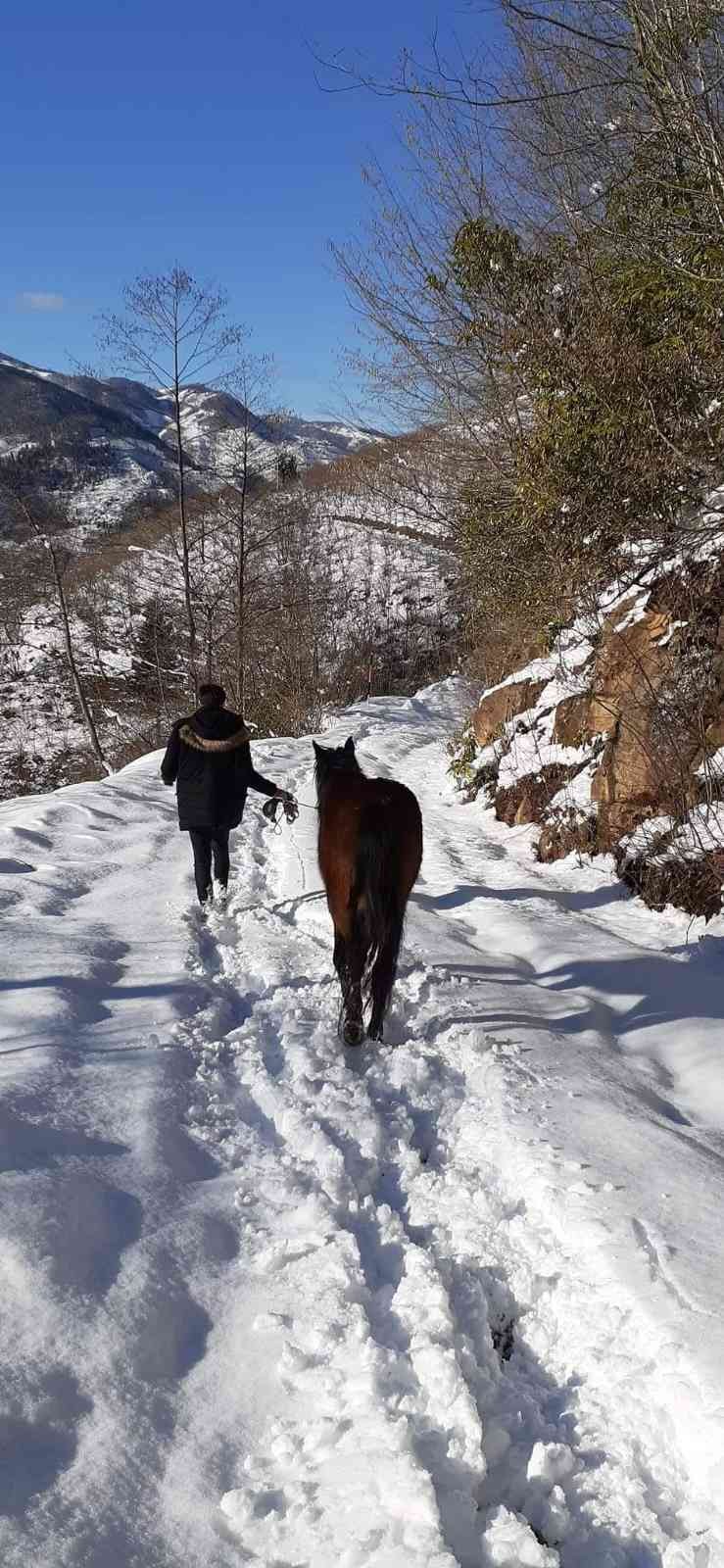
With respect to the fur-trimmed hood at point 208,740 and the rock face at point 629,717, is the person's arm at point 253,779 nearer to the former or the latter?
the fur-trimmed hood at point 208,740

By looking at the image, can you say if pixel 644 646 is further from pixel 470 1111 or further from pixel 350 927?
pixel 470 1111

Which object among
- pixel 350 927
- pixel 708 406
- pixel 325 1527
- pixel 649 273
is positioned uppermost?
pixel 649 273

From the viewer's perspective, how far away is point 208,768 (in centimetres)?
616

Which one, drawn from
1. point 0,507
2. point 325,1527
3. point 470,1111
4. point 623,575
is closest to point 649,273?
point 623,575

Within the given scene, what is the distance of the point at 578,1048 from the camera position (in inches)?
170

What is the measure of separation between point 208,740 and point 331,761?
37.9 inches

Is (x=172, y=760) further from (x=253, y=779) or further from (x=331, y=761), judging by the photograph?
(x=331, y=761)

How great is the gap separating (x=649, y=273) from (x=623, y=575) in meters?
2.81

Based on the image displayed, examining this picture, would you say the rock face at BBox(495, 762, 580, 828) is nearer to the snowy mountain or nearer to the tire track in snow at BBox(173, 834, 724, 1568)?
the tire track in snow at BBox(173, 834, 724, 1568)

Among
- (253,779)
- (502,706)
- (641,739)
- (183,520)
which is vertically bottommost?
(253,779)

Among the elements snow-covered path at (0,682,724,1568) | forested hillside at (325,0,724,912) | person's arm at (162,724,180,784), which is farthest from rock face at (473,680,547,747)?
snow-covered path at (0,682,724,1568)

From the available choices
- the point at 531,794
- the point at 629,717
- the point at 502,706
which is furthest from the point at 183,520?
the point at 629,717

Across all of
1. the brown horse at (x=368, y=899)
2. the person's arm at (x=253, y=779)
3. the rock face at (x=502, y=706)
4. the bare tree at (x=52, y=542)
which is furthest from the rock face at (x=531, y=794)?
the bare tree at (x=52, y=542)

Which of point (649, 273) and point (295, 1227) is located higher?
point (649, 273)
